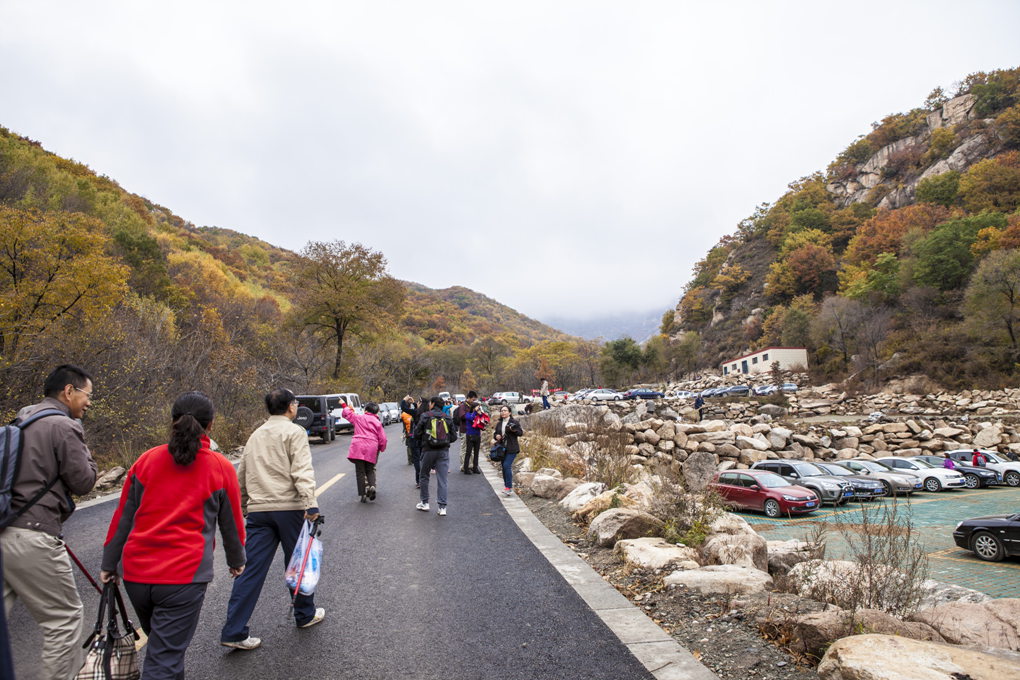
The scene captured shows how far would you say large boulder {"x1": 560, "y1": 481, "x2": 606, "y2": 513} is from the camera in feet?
29.5

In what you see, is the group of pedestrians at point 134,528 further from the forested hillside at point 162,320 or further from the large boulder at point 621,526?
the forested hillside at point 162,320

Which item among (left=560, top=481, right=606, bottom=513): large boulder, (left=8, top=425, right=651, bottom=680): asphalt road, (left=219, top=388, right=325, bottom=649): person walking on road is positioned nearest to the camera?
(left=8, top=425, right=651, bottom=680): asphalt road

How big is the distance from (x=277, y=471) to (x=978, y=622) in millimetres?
5972

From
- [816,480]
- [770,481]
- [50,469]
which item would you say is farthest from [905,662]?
[816,480]

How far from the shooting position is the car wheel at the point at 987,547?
39.7ft

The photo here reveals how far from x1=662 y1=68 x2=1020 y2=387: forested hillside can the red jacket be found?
53.4 m

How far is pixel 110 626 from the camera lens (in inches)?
115

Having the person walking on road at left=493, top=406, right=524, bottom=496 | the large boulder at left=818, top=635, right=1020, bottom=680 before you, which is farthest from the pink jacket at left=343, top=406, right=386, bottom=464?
the large boulder at left=818, top=635, right=1020, bottom=680

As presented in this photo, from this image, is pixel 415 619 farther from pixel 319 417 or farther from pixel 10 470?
pixel 319 417

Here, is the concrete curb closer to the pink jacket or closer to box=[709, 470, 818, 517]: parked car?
the pink jacket

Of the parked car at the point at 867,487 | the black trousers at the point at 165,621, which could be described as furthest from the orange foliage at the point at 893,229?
the black trousers at the point at 165,621

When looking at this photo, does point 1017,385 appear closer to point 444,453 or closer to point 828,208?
point 444,453

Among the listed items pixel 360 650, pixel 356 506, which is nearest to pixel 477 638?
pixel 360 650

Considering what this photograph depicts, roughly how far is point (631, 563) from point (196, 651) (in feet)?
13.7
